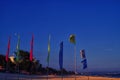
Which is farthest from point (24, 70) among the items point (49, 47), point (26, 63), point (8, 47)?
point (49, 47)

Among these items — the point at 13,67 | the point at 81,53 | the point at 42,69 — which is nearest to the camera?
the point at 81,53

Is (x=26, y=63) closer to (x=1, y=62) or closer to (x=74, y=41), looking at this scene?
(x=1, y=62)

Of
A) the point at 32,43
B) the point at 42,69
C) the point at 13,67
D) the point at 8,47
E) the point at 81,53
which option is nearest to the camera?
the point at 81,53

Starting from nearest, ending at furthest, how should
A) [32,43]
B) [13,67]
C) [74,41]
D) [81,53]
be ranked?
[81,53]
[74,41]
[32,43]
[13,67]

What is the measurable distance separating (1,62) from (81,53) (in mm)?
49565

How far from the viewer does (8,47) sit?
45.3 m

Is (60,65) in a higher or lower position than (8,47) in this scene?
lower

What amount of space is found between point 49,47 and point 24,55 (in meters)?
44.1

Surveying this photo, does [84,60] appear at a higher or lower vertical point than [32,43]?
lower

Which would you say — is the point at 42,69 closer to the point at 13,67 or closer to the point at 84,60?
the point at 13,67

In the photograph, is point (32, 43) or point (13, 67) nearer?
point (32, 43)

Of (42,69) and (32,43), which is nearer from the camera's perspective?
(32,43)

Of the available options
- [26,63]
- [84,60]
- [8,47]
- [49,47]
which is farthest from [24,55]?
[84,60]

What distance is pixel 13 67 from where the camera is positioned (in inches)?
3049
